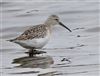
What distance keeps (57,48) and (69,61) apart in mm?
1424

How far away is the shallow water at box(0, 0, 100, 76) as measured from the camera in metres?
9.70

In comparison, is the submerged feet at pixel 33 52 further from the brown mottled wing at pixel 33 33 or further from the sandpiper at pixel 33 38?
the brown mottled wing at pixel 33 33

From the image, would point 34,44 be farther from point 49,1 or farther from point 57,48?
point 49,1

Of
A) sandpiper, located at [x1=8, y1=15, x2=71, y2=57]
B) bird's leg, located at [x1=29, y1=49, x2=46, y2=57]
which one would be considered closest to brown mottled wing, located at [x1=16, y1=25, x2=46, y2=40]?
sandpiper, located at [x1=8, y1=15, x2=71, y2=57]

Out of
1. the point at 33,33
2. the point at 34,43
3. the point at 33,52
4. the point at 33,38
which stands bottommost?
the point at 33,52

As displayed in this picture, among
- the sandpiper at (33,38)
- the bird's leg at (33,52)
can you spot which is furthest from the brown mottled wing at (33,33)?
the bird's leg at (33,52)

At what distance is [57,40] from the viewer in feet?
41.0

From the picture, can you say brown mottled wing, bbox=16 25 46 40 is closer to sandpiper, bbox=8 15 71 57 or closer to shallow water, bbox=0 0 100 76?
sandpiper, bbox=8 15 71 57

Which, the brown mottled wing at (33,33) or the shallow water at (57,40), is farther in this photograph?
the brown mottled wing at (33,33)

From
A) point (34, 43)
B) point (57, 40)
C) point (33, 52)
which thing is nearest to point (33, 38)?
point (34, 43)

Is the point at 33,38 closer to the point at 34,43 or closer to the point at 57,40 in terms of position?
the point at 34,43

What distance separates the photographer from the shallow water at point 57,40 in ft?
31.8

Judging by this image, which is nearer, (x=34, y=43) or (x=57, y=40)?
(x=34, y=43)

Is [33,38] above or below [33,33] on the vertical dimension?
below
